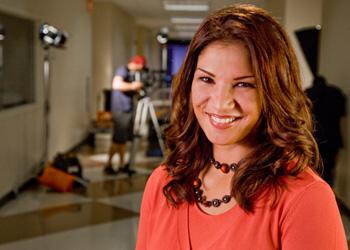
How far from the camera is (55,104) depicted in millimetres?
6996

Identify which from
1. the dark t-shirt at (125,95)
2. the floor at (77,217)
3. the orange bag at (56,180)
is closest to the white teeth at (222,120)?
the floor at (77,217)

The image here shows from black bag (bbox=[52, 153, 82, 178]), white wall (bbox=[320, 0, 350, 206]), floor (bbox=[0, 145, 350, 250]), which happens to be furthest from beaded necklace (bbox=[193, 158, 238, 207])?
black bag (bbox=[52, 153, 82, 178])

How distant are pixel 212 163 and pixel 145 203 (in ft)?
0.55

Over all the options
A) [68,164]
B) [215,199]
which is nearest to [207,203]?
[215,199]

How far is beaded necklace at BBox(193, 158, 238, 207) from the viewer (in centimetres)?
93

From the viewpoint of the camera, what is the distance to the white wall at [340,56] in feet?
16.1

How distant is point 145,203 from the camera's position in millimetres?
1055

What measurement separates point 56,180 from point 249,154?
480 centimetres

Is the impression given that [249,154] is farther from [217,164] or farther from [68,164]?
[68,164]

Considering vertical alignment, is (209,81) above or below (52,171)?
above

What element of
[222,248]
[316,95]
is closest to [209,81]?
[222,248]

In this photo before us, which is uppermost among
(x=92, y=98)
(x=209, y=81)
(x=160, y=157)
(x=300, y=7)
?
(x=300, y=7)

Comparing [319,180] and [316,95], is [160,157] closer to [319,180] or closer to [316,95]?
[316,95]

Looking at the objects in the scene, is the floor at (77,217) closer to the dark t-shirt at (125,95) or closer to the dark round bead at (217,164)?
the dark t-shirt at (125,95)
